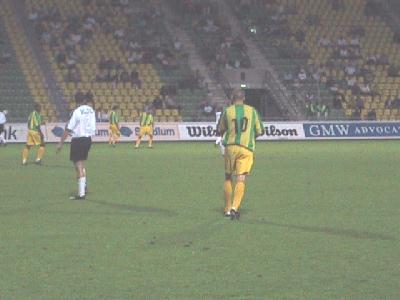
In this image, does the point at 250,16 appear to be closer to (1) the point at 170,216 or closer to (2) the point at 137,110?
(2) the point at 137,110

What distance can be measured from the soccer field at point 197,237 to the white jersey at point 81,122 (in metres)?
1.27

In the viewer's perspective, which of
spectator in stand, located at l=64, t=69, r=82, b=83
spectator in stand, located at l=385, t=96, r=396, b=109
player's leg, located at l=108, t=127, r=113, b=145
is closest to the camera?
player's leg, located at l=108, t=127, r=113, b=145

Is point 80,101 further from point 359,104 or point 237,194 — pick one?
point 359,104

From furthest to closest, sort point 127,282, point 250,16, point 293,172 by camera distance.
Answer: point 250,16 → point 293,172 → point 127,282

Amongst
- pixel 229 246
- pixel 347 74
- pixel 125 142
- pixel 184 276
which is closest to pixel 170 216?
pixel 229 246

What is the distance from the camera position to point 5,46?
4809cm

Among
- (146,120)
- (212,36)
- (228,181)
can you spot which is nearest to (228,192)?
(228,181)

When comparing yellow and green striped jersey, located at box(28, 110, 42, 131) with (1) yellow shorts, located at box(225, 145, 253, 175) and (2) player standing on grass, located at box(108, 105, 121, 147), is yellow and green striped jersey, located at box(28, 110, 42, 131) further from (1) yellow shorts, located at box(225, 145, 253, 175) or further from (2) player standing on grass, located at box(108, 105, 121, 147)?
(1) yellow shorts, located at box(225, 145, 253, 175)

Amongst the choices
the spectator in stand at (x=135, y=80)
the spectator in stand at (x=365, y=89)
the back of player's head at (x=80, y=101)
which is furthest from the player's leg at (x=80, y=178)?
the spectator in stand at (x=365, y=89)

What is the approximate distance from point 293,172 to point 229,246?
1285 cm

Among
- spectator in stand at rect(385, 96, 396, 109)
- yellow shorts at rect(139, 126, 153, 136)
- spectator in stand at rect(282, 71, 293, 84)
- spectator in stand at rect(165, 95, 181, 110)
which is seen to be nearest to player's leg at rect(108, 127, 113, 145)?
yellow shorts at rect(139, 126, 153, 136)

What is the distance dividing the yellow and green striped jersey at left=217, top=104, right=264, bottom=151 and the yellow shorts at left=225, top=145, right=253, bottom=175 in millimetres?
79

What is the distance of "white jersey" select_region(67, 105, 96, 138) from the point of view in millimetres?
17141

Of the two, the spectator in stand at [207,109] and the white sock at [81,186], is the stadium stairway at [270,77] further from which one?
the white sock at [81,186]
